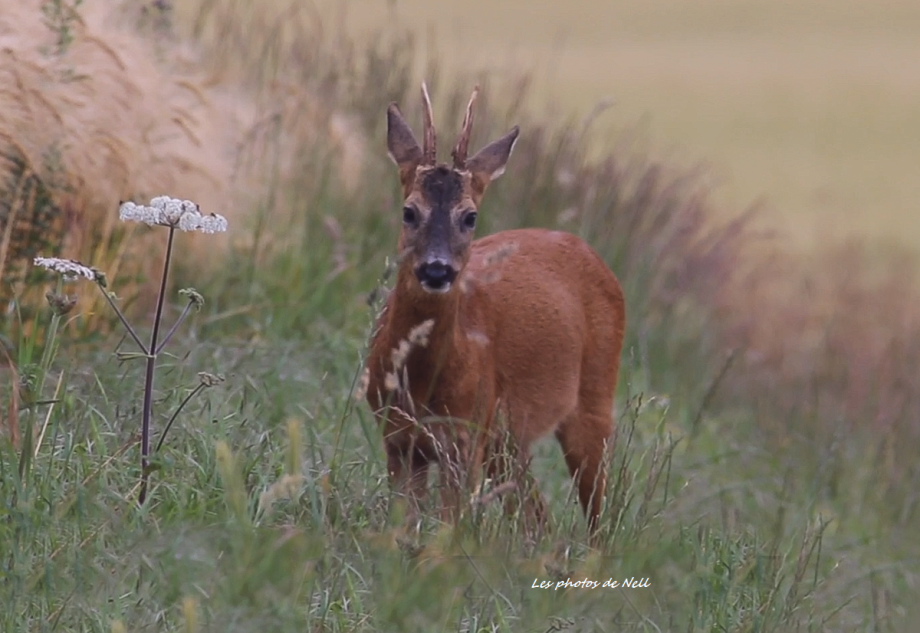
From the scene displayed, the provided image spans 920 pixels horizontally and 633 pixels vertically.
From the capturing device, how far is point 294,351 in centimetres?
670

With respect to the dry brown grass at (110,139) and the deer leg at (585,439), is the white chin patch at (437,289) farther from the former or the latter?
the dry brown grass at (110,139)

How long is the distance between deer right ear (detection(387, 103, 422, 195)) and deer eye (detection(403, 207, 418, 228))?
0.25 metres

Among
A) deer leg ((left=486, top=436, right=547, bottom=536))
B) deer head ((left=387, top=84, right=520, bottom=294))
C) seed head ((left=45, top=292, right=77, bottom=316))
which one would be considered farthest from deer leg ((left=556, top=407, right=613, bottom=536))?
seed head ((left=45, top=292, right=77, bottom=316))

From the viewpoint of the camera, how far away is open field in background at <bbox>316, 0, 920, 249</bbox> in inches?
533

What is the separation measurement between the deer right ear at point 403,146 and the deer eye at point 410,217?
0.25 m

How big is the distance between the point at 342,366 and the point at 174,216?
2.42 meters

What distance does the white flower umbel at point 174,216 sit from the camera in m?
4.28

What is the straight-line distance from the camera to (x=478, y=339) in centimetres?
552

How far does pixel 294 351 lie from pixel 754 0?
77.0 ft

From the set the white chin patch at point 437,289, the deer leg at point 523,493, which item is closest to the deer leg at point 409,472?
the deer leg at point 523,493

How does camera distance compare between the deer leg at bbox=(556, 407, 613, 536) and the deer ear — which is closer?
the deer ear

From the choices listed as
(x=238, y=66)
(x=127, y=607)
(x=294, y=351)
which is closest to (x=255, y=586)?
(x=127, y=607)

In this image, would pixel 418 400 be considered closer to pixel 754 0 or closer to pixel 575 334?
pixel 575 334

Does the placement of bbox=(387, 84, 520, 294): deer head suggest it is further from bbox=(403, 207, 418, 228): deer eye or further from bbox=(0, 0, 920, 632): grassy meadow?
bbox=(0, 0, 920, 632): grassy meadow
